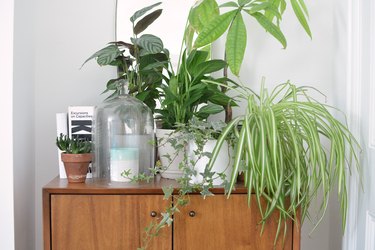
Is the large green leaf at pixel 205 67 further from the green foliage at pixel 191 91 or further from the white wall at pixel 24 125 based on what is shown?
the white wall at pixel 24 125

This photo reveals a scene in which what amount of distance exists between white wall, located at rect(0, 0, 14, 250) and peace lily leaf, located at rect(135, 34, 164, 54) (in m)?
0.47

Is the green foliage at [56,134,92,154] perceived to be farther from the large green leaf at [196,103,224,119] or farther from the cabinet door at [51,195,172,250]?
the large green leaf at [196,103,224,119]

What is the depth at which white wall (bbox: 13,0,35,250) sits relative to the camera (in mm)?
1612

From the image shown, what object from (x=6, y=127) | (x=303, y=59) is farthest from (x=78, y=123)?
(x=303, y=59)

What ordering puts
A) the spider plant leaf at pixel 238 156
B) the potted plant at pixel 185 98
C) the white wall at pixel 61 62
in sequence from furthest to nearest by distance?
the white wall at pixel 61 62 → the potted plant at pixel 185 98 → the spider plant leaf at pixel 238 156

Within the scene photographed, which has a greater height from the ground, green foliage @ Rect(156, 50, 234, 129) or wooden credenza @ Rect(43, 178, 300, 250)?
green foliage @ Rect(156, 50, 234, 129)

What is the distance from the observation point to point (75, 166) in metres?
1.46

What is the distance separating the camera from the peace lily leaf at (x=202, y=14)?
5.24ft

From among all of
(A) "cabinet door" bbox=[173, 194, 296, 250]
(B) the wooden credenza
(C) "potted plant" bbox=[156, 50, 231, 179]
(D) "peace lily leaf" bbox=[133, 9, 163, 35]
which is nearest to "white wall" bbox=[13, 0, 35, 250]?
(B) the wooden credenza

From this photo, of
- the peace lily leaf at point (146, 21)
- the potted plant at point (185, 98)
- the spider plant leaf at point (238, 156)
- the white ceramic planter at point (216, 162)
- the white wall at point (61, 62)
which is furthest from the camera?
the white wall at point (61, 62)

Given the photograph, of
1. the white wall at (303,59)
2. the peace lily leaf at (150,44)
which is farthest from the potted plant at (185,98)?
the white wall at (303,59)

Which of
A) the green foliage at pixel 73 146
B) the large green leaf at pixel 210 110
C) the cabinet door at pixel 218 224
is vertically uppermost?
the large green leaf at pixel 210 110

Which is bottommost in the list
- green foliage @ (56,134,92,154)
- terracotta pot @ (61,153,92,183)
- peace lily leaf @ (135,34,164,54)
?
terracotta pot @ (61,153,92,183)

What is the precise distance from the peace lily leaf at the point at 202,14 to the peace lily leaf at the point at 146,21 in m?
0.16
